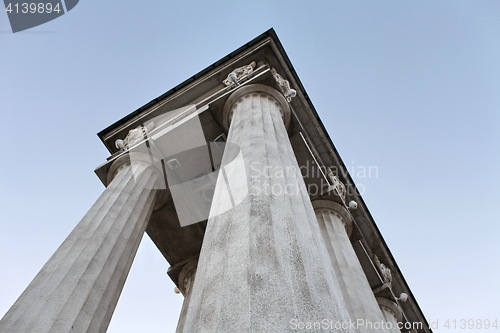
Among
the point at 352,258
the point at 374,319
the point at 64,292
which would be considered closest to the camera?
the point at 64,292

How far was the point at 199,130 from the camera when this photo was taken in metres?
16.8

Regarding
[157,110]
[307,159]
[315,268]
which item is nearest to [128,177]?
[157,110]

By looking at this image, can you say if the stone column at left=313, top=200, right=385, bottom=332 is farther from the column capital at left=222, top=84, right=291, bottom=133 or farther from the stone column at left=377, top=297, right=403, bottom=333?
the stone column at left=377, top=297, right=403, bottom=333

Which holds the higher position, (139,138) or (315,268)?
(139,138)

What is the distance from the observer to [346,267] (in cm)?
1417

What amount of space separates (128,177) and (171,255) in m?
6.43

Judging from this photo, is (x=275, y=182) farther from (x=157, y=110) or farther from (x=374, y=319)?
(x=157, y=110)

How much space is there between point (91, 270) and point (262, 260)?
730cm

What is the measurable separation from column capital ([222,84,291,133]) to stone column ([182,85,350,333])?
18.4ft

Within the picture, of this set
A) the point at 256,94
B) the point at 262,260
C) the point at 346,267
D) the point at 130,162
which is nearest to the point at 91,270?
the point at 130,162

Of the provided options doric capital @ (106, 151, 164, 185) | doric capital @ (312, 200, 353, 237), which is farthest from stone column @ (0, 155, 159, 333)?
doric capital @ (312, 200, 353, 237)

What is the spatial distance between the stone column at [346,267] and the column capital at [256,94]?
14.6ft

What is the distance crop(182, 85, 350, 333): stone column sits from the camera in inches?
187

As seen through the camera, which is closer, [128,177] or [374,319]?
[374,319]
